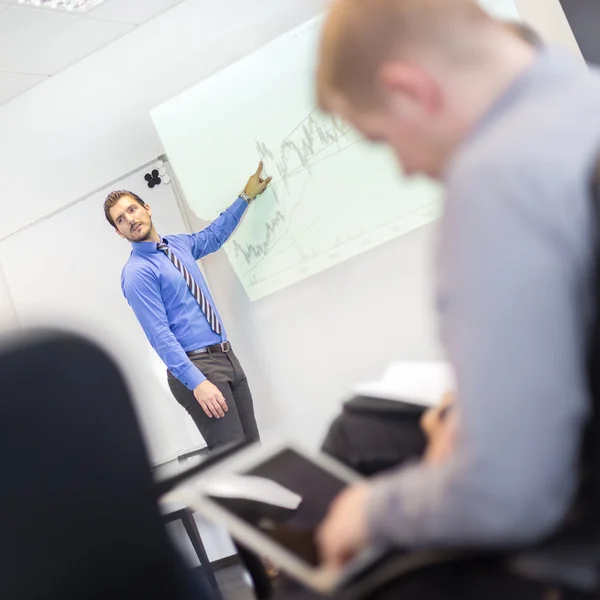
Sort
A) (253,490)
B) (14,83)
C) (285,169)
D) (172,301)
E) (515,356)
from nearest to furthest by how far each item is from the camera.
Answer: (515,356) → (253,490) → (172,301) → (285,169) → (14,83)

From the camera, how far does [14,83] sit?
3285 millimetres

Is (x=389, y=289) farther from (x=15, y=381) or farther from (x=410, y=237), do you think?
(x=15, y=381)

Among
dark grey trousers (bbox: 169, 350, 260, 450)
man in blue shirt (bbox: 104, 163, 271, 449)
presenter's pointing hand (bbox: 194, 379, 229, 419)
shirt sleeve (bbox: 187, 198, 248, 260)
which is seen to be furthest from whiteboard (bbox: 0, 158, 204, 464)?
presenter's pointing hand (bbox: 194, 379, 229, 419)

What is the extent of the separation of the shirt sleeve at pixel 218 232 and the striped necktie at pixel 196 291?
0.17 meters

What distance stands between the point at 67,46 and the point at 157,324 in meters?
1.48

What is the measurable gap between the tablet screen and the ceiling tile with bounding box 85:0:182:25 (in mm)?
2586

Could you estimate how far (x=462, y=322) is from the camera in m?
0.57

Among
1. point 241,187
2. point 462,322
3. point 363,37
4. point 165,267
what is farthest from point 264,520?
point 241,187

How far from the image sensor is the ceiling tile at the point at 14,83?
3.22 metres

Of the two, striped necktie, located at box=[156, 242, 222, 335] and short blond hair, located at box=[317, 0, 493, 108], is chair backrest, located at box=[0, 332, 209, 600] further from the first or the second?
striped necktie, located at box=[156, 242, 222, 335]

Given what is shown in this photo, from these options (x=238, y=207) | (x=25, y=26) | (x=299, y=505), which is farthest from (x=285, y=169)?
(x=299, y=505)

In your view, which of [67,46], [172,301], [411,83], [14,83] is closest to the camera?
[411,83]

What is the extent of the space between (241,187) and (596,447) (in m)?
2.42

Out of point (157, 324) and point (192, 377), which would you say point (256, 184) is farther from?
point (192, 377)
